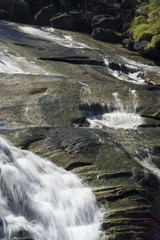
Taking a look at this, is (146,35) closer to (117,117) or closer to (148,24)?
(148,24)

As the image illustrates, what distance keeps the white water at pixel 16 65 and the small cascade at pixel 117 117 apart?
15.0 ft

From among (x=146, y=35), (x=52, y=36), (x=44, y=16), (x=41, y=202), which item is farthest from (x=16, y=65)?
(x=44, y=16)

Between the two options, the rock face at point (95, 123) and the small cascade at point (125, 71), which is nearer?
the rock face at point (95, 123)

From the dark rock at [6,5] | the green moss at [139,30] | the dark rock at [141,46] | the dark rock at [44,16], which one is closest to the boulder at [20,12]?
the dark rock at [44,16]

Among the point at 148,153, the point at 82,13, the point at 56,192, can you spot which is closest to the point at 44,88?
the point at 148,153

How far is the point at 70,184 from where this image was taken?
9.42 meters

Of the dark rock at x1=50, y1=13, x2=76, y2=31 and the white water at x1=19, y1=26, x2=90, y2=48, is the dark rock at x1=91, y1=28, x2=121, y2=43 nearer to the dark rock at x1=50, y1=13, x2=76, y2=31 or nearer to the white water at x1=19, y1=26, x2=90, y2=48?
the white water at x1=19, y1=26, x2=90, y2=48

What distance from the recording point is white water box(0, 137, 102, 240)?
7922mm

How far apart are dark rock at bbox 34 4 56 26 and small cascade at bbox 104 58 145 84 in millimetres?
11537

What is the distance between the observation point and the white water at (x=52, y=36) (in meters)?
24.6

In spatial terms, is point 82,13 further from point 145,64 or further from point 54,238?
point 54,238

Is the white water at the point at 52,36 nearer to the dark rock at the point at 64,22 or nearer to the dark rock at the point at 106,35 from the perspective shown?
the dark rock at the point at 64,22

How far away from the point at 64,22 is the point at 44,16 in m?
1.88

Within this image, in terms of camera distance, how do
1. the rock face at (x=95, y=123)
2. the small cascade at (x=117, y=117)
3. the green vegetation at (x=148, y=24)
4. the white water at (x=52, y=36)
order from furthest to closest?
the green vegetation at (x=148, y=24) < the white water at (x=52, y=36) < the small cascade at (x=117, y=117) < the rock face at (x=95, y=123)
